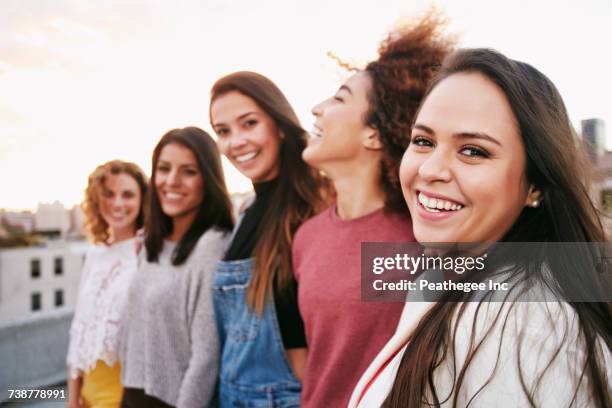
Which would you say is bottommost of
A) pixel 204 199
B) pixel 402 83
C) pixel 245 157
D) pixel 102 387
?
pixel 102 387

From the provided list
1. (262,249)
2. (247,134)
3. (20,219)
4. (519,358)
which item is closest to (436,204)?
(519,358)

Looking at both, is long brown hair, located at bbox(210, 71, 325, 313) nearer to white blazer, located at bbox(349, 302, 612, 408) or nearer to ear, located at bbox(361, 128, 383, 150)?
ear, located at bbox(361, 128, 383, 150)

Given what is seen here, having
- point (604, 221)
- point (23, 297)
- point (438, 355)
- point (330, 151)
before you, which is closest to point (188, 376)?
point (330, 151)

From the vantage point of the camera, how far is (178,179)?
5.64ft

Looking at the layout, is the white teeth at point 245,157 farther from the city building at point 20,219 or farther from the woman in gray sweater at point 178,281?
the city building at point 20,219

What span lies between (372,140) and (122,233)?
148 cm

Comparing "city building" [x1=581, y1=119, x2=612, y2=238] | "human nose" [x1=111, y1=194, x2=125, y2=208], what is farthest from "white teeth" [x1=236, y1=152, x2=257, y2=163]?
"city building" [x1=581, y1=119, x2=612, y2=238]

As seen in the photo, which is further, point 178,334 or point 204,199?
point 204,199

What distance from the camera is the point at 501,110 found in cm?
76

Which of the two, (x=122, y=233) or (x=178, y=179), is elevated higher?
(x=178, y=179)

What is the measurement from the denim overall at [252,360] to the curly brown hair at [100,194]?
0.98 m

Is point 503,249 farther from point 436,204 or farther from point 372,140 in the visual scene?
point 372,140

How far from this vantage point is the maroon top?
43.4 inches

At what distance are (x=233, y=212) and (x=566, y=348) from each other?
4.57 ft
